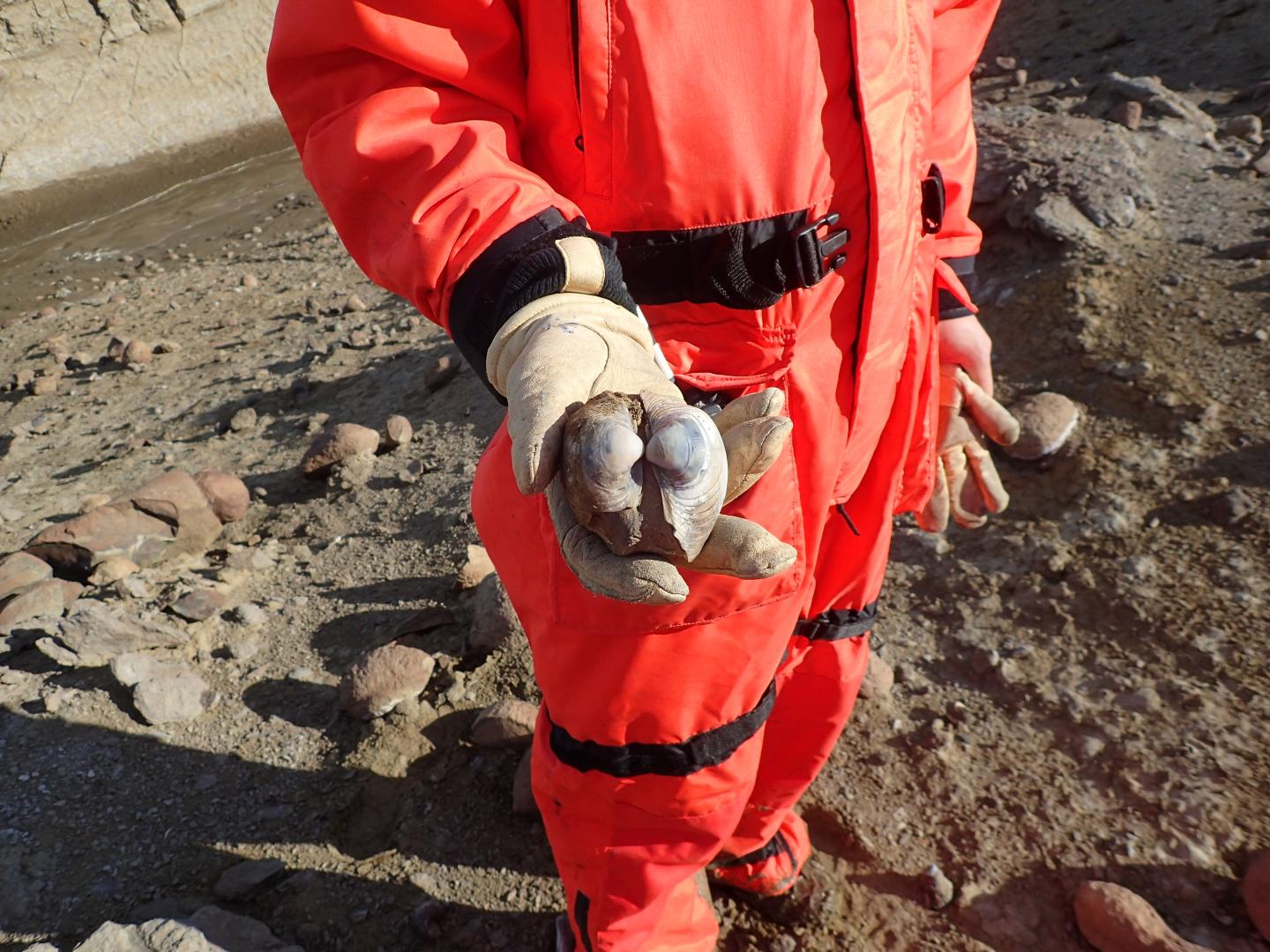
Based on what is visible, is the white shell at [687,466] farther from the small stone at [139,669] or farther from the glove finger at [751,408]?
the small stone at [139,669]

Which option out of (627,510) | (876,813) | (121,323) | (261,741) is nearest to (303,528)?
(261,741)

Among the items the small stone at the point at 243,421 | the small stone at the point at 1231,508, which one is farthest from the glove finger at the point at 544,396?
the small stone at the point at 243,421

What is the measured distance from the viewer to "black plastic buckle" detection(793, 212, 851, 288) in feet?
3.62

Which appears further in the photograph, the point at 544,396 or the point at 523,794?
the point at 523,794

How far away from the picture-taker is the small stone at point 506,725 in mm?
2035

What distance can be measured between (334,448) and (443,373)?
59 cm

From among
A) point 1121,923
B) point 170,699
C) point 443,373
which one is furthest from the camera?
point 443,373

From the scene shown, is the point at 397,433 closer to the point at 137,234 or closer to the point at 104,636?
the point at 104,636

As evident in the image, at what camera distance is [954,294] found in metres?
1.58

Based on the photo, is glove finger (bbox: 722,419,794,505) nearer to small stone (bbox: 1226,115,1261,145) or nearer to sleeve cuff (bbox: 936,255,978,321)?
sleeve cuff (bbox: 936,255,978,321)

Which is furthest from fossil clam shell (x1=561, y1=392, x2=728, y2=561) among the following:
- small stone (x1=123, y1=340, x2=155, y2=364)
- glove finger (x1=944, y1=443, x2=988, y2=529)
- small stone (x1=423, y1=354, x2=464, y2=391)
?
small stone (x1=123, y1=340, x2=155, y2=364)

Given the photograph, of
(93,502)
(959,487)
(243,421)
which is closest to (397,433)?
(243,421)

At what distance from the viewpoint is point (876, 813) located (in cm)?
193

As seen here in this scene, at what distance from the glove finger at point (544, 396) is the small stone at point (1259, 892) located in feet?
5.04
